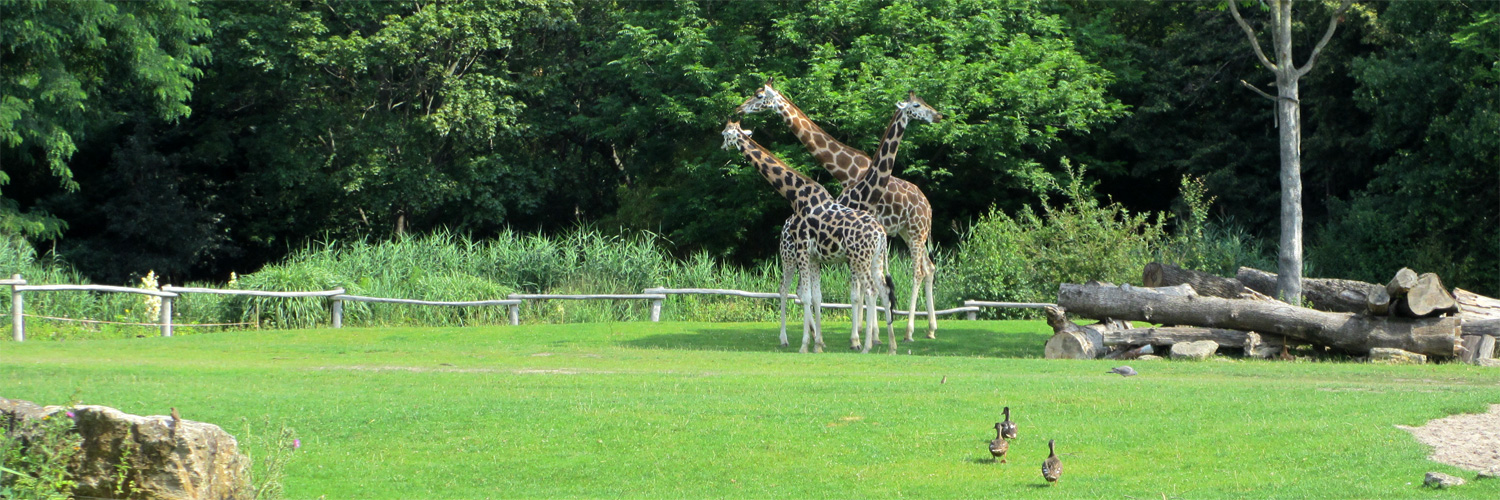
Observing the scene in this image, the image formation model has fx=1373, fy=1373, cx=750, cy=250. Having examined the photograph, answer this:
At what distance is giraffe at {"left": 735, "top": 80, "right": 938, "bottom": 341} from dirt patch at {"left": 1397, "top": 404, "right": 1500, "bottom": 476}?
10678mm

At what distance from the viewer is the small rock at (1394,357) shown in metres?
17.6

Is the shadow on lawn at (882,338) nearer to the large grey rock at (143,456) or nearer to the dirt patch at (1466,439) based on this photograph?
the dirt patch at (1466,439)

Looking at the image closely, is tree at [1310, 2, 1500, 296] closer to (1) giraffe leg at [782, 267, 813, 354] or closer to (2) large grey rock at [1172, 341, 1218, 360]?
(2) large grey rock at [1172, 341, 1218, 360]

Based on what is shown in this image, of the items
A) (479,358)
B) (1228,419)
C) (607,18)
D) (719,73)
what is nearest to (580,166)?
(607,18)

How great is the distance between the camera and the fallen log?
17703 millimetres

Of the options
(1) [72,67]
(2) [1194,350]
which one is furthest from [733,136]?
(1) [72,67]

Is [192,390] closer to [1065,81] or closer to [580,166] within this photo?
[1065,81]

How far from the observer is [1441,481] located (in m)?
8.99

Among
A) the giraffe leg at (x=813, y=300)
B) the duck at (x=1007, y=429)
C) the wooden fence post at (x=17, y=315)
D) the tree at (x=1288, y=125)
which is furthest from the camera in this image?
the tree at (x=1288, y=125)

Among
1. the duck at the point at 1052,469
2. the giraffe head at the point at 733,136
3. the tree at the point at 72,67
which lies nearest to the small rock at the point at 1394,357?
the giraffe head at the point at 733,136

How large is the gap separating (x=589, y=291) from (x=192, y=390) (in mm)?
15585

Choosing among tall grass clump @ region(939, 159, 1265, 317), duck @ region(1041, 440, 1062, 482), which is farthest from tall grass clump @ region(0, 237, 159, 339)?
duck @ region(1041, 440, 1062, 482)

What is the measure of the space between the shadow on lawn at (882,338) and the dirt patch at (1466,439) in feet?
27.9

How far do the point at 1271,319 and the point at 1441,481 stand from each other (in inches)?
386
